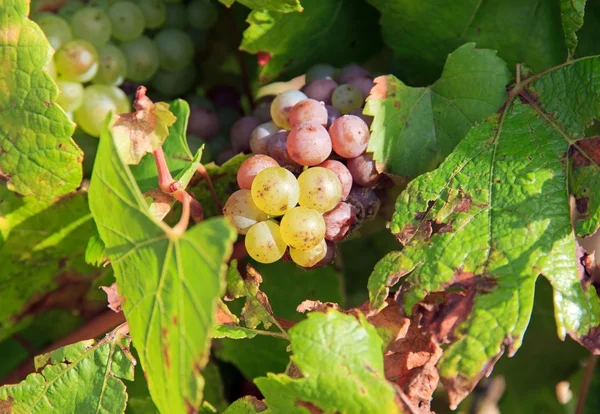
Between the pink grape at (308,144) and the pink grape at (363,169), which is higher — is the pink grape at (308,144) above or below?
above

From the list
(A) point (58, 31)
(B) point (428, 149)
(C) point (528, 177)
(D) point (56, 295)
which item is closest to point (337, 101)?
(B) point (428, 149)

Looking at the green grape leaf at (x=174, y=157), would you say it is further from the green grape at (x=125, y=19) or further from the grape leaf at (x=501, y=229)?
the grape leaf at (x=501, y=229)

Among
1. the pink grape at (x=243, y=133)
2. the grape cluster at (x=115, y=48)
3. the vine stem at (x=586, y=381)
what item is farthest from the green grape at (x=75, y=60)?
the vine stem at (x=586, y=381)

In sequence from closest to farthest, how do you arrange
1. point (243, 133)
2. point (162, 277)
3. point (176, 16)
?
point (162, 277) < point (243, 133) < point (176, 16)

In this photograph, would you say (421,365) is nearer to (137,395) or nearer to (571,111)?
(571,111)

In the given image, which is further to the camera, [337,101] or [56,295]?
[56,295]

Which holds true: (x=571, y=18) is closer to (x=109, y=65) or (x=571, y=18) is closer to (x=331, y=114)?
(x=331, y=114)

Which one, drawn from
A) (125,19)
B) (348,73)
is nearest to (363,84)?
(348,73)
